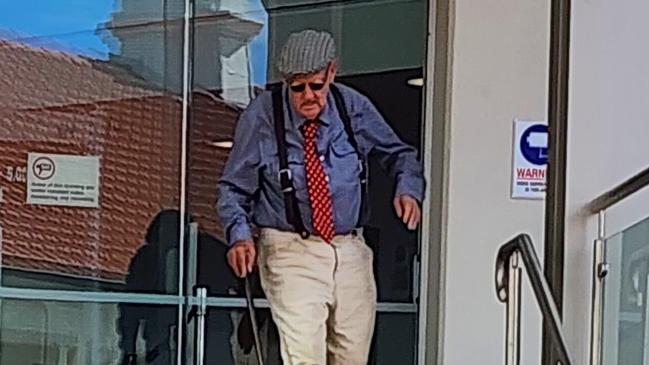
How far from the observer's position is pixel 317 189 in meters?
4.08

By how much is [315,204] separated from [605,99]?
1.05 meters

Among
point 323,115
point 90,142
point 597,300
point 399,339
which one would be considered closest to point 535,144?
point 597,300

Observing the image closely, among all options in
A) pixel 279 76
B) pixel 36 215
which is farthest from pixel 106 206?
pixel 279 76

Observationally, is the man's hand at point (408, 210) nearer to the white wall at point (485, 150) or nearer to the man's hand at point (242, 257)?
the white wall at point (485, 150)

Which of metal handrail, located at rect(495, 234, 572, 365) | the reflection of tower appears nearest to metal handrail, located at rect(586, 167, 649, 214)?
metal handrail, located at rect(495, 234, 572, 365)

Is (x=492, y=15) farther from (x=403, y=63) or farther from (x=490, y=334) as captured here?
(x=490, y=334)

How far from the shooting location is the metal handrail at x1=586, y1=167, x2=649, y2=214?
3.58 m

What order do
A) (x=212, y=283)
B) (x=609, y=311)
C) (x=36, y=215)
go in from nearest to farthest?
(x=609, y=311) → (x=212, y=283) → (x=36, y=215)

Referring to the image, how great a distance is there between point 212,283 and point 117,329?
60 cm

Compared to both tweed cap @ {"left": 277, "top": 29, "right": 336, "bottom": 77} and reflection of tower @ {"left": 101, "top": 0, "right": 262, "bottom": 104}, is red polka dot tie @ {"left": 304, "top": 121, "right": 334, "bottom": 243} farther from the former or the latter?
reflection of tower @ {"left": 101, "top": 0, "right": 262, "bottom": 104}

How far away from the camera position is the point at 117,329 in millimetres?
4805

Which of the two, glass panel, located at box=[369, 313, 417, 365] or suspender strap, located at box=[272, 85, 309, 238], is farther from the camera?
glass panel, located at box=[369, 313, 417, 365]

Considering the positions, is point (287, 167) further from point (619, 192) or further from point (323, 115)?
point (619, 192)

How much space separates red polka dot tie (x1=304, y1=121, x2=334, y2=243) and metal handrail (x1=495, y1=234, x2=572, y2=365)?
89 cm
